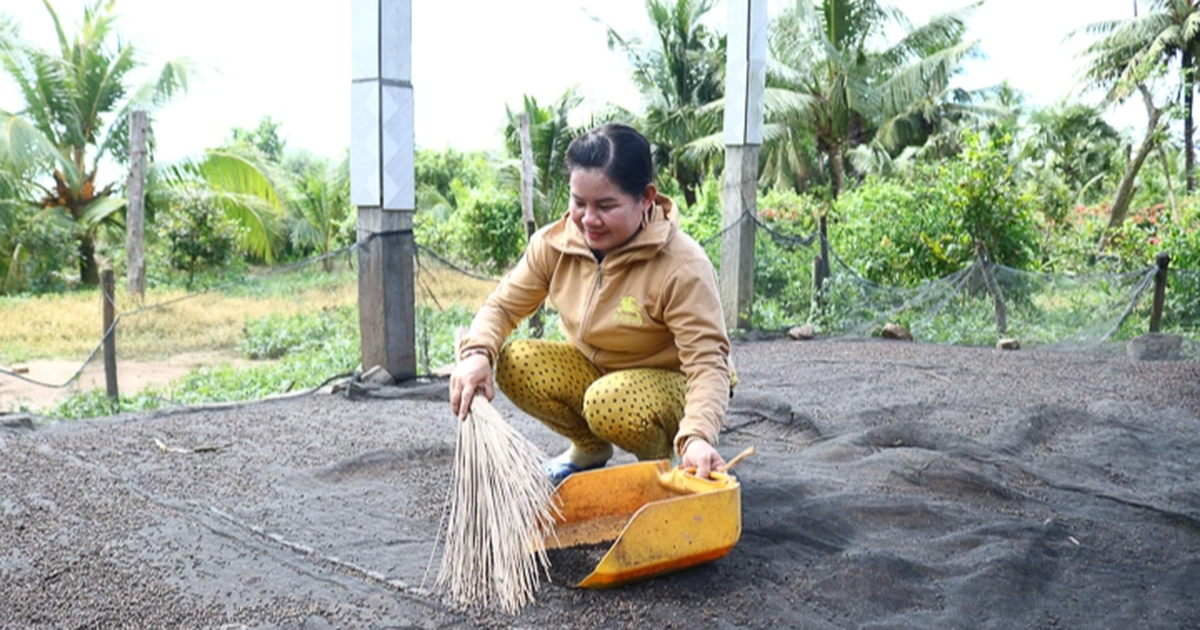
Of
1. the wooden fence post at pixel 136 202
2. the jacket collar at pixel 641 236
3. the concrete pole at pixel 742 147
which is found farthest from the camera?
the wooden fence post at pixel 136 202

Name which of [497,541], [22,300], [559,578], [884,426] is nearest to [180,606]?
[497,541]

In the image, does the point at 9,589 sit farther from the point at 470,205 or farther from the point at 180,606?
the point at 470,205

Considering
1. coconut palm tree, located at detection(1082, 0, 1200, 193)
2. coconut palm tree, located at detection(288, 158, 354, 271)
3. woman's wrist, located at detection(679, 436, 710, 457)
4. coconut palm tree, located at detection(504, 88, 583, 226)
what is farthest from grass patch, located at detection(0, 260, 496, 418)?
coconut palm tree, located at detection(1082, 0, 1200, 193)

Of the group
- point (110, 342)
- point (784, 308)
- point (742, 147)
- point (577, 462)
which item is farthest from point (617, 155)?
point (784, 308)

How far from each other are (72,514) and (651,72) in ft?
56.2

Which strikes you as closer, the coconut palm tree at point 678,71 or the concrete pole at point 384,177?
the concrete pole at point 384,177

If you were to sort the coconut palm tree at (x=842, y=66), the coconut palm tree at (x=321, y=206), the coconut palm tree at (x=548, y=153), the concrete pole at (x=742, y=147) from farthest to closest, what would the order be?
the coconut palm tree at (x=321, y=206) → the coconut palm tree at (x=842, y=66) → the coconut palm tree at (x=548, y=153) → the concrete pole at (x=742, y=147)

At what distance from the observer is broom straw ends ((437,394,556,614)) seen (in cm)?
207

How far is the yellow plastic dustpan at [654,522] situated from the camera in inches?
79.0

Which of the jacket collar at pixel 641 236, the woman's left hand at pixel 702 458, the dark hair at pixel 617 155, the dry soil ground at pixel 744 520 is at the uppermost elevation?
the dark hair at pixel 617 155

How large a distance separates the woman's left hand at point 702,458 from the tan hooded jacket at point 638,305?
0.11ft

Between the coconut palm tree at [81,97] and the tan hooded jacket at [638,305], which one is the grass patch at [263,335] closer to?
the tan hooded jacket at [638,305]

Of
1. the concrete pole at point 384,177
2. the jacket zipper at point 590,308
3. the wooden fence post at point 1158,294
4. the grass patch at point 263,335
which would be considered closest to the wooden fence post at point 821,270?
the wooden fence post at point 1158,294

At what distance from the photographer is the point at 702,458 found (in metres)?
2.13
